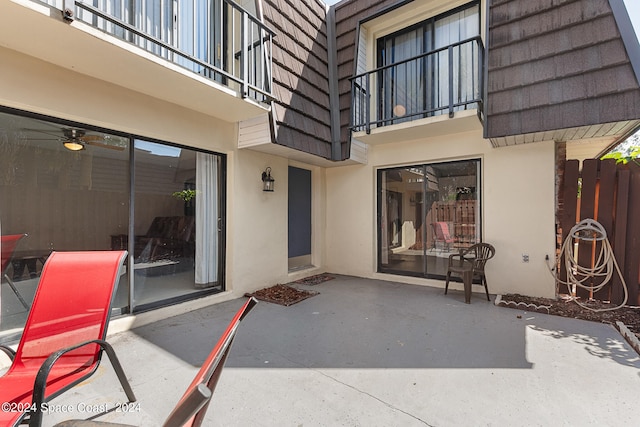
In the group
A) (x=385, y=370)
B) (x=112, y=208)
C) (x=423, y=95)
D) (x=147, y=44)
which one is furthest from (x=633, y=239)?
(x=112, y=208)

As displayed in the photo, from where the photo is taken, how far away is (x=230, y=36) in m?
4.73

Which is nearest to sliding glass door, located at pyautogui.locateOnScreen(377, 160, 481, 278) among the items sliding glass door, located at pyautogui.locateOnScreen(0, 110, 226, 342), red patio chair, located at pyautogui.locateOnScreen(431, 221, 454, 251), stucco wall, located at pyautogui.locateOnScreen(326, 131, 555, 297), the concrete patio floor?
red patio chair, located at pyautogui.locateOnScreen(431, 221, 454, 251)

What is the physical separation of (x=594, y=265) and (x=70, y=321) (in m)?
6.36

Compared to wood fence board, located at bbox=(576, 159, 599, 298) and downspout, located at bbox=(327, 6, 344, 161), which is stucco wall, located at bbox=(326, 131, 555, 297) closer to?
wood fence board, located at bbox=(576, 159, 599, 298)

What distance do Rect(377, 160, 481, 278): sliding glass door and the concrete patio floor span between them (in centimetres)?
165

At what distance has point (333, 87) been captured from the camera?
5961 millimetres

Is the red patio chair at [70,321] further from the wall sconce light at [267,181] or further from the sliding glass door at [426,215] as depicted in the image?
the sliding glass door at [426,215]

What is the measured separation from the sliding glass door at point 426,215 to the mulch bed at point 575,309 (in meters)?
1.21

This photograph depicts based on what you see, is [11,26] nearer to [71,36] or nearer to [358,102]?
[71,36]

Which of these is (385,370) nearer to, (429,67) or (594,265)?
(594,265)

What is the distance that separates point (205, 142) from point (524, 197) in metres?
5.03

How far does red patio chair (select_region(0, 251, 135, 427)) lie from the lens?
188cm

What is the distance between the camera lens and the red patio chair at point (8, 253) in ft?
9.51

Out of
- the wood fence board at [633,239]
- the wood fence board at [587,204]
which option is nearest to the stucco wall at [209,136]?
the wood fence board at [587,204]
